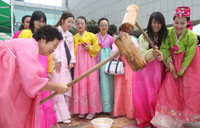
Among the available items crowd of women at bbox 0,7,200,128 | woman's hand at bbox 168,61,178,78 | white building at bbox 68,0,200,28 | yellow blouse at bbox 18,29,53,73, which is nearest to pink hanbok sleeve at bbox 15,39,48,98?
crowd of women at bbox 0,7,200,128

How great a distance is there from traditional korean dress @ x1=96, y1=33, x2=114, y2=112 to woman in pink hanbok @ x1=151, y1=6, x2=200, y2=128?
1141mm

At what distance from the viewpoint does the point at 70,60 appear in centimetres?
347

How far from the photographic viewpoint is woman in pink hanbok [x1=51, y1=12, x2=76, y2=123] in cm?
318

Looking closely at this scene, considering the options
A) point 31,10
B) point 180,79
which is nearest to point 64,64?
point 180,79

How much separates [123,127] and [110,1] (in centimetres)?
928

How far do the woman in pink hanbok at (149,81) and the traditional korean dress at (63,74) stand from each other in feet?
4.14

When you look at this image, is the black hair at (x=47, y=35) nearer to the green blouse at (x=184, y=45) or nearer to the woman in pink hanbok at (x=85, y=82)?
the woman in pink hanbok at (x=85, y=82)

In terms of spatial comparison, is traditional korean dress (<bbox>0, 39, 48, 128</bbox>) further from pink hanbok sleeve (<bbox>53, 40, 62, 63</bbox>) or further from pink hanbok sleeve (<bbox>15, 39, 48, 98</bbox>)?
pink hanbok sleeve (<bbox>53, 40, 62, 63</bbox>)

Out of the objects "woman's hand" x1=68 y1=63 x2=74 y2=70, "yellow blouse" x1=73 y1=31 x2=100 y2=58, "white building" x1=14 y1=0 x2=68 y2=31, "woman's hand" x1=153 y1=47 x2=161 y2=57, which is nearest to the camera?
"woman's hand" x1=153 y1=47 x2=161 y2=57

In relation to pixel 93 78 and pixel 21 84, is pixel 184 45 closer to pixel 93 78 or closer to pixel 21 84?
pixel 93 78

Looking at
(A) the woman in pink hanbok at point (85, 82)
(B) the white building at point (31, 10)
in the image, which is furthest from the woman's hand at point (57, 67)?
(B) the white building at point (31, 10)

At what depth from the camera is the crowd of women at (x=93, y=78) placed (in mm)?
1686

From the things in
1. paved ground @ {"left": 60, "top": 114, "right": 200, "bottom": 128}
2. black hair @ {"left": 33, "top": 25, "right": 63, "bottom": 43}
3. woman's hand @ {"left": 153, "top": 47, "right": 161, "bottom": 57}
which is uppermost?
black hair @ {"left": 33, "top": 25, "right": 63, "bottom": 43}

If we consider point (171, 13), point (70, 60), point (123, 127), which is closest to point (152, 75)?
point (123, 127)
